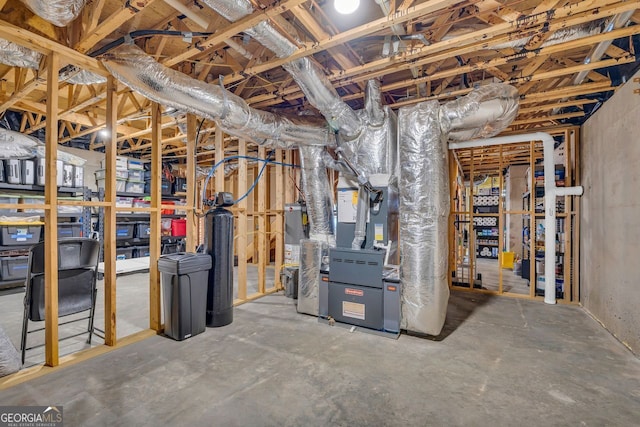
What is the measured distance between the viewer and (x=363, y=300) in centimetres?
327

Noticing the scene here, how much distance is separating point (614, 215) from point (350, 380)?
3271 millimetres

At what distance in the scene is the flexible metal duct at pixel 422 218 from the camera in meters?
3.09

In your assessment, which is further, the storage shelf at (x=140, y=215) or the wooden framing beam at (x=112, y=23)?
the storage shelf at (x=140, y=215)

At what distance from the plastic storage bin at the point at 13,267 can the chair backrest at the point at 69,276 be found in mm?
2897

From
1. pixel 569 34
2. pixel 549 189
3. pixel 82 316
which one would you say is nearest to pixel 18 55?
pixel 82 316

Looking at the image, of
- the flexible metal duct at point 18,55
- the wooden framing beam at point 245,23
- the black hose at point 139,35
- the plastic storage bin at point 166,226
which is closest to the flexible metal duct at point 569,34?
the wooden framing beam at point 245,23

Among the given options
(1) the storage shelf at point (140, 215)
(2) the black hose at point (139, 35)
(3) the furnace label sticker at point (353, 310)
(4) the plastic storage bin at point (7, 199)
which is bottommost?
(3) the furnace label sticker at point (353, 310)

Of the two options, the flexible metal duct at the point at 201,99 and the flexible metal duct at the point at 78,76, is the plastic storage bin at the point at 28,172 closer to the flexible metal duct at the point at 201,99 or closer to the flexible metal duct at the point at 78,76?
the flexible metal duct at the point at 78,76

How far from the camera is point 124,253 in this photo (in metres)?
6.71

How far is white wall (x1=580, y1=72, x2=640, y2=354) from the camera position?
278 cm

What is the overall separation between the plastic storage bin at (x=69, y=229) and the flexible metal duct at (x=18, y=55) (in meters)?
3.49

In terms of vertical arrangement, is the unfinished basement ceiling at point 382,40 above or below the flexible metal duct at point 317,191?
above

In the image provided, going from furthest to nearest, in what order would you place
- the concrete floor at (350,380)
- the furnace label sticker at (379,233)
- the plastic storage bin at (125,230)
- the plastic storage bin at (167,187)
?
the plastic storage bin at (167,187)
the plastic storage bin at (125,230)
the furnace label sticker at (379,233)
the concrete floor at (350,380)

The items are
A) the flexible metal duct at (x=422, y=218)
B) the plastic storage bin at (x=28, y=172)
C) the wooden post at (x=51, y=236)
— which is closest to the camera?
the wooden post at (x=51, y=236)
